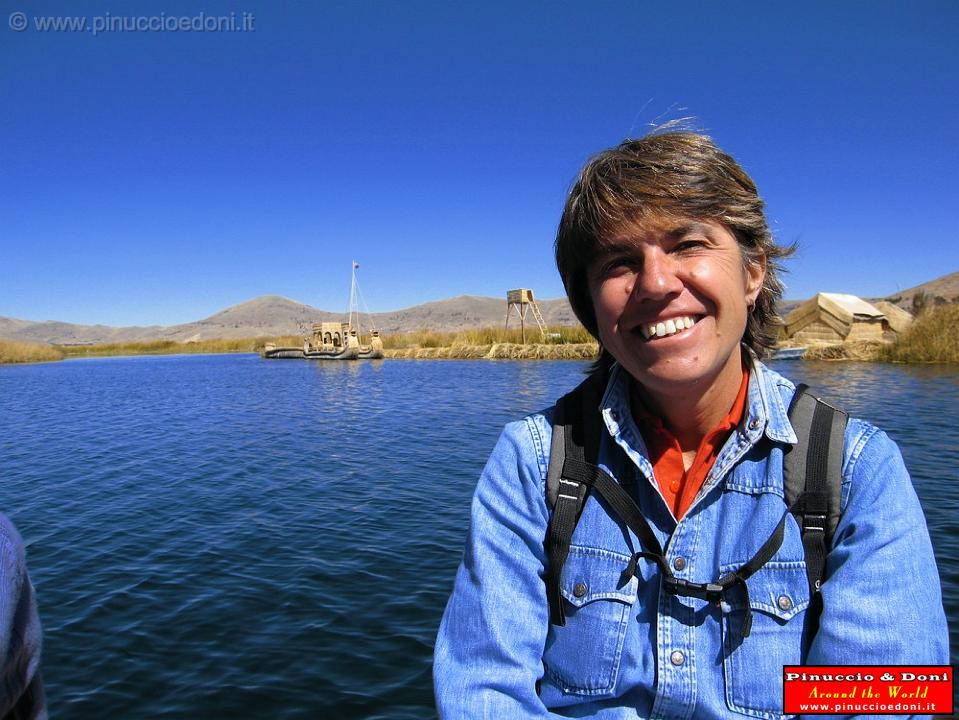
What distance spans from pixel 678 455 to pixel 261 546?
6.45 metres

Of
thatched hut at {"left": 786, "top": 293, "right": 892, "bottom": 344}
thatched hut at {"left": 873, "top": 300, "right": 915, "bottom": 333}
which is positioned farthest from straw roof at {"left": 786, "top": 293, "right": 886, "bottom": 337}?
Answer: thatched hut at {"left": 873, "top": 300, "right": 915, "bottom": 333}

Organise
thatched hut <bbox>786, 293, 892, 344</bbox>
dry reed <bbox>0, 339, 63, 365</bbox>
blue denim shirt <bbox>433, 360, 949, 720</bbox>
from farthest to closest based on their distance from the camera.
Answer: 1. dry reed <bbox>0, 339, 63, 365</bbox>
2. thatched hut <bbox>786, 293, 892, 344</bbox>
3. blue denim shirt <bbox>433, 360, 949, 720</bbox>

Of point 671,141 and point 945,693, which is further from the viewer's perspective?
point 671,141

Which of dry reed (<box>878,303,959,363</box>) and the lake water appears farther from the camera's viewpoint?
dry reed (<box>878,303,959,363</box>)

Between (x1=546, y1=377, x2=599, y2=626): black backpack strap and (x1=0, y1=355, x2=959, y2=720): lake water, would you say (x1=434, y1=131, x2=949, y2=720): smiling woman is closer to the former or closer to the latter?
(x1=546, y1=377, x2=599, y2=626): black backpack strap

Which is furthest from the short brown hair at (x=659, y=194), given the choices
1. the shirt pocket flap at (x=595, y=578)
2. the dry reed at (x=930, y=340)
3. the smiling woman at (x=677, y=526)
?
the dry reed at (x=930, y=340)

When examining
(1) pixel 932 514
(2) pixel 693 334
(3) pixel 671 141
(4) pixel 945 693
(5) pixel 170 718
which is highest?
(3) pixel 671 141

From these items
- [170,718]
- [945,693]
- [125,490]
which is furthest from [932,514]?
[125,490]

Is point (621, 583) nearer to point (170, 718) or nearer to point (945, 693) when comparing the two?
point (945, 693)

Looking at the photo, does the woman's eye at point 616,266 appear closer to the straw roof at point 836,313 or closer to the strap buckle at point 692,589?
the strap buckle at point 692,589

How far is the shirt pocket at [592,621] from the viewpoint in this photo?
1689 millimetres

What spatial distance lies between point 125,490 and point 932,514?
11474 millimetres

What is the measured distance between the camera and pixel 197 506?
900 centimetres

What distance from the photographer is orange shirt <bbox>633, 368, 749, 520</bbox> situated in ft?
6.14
